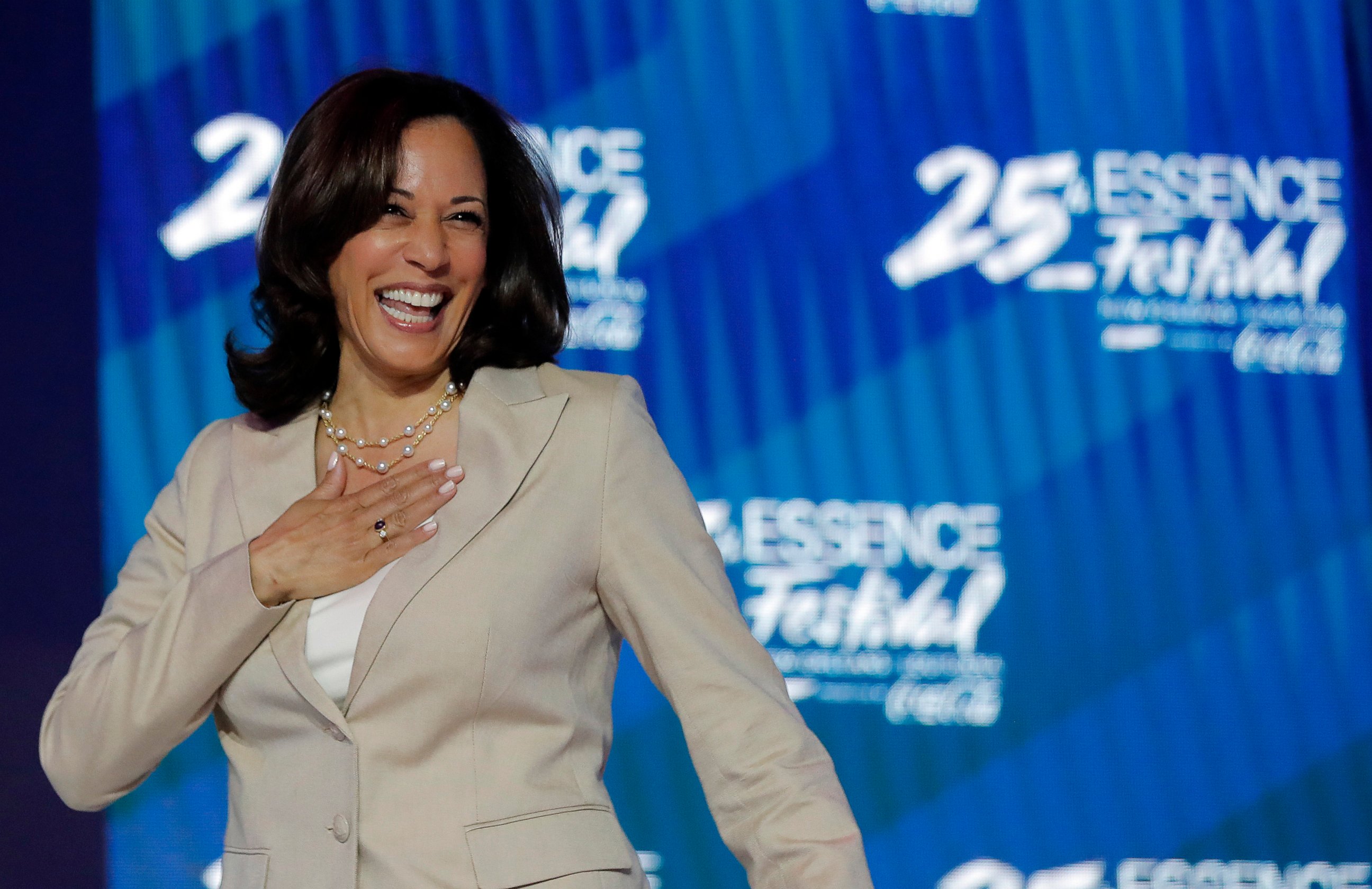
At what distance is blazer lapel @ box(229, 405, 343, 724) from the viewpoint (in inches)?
56.9

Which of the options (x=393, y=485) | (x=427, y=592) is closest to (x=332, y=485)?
(x=393, y=485)

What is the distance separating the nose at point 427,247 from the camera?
1.55 metres

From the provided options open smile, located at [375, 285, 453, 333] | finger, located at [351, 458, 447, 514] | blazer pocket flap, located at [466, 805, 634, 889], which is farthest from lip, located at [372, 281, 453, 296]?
blazer pocket flap, located at [466, 805, 634, 889]

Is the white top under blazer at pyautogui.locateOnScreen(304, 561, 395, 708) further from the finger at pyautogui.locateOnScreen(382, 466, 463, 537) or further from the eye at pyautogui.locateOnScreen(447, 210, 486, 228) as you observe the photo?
the eye at pyautogui.locateOnScreen(447, 210, 486, 228)

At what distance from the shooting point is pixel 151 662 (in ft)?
4.81

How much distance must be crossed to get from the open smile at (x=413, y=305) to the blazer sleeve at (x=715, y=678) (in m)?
0.24

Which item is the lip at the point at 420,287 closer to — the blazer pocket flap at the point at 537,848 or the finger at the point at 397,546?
the finger at the point at 397,546

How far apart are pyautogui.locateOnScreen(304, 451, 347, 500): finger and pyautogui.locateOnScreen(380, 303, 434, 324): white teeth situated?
0.18m

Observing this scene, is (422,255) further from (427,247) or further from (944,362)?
(944,362)

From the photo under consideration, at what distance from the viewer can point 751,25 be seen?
331cm

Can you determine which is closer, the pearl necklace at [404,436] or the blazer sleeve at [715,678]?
the blazer sleeve at [715,678]

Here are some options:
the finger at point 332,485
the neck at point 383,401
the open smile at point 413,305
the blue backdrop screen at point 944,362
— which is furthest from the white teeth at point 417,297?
the blue backdrop screen at point 944,362

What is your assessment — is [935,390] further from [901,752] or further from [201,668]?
[201,668]

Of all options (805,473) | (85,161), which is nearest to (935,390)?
(805,473)
